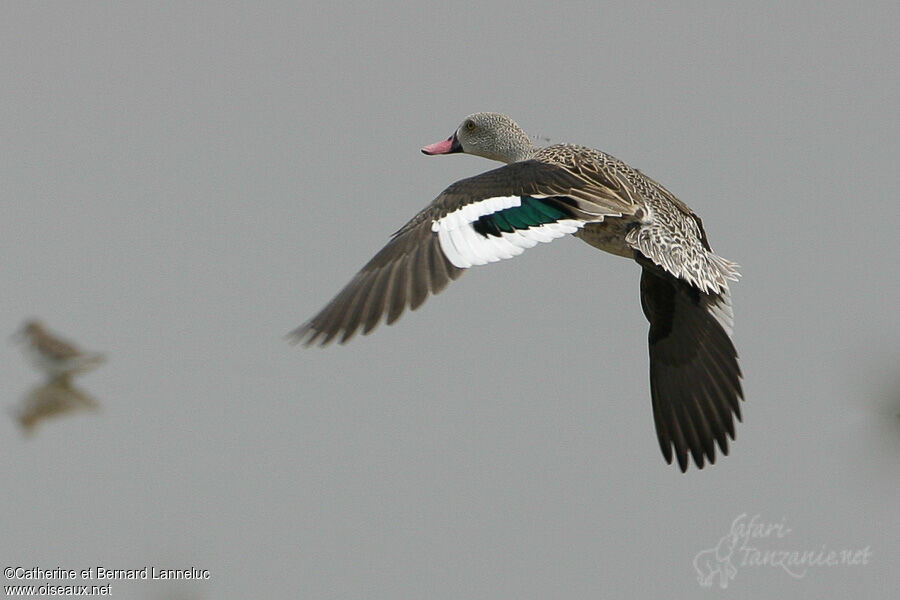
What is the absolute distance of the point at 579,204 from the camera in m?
4.91

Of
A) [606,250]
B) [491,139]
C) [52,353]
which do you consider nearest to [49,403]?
[52,353]

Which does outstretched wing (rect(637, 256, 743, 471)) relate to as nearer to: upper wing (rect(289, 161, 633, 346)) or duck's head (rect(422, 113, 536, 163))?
upper wing (rect(289, 161, 633, 346))

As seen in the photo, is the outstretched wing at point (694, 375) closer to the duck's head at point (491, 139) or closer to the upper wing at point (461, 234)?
the upper wing at point (461, 234)

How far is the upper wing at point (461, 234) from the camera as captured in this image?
4129 mm

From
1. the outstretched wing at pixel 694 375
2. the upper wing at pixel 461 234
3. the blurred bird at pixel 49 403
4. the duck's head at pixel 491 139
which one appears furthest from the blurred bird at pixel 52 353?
the duck's head at pixel 491 139

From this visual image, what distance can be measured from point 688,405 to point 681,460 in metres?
0.29

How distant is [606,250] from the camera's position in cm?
561

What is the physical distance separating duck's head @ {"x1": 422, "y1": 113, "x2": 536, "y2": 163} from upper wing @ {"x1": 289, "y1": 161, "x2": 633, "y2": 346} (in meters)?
1.68

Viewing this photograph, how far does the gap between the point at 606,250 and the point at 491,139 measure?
174 cm

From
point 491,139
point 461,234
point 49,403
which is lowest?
point 49,403

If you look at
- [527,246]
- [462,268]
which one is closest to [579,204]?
[527,246]

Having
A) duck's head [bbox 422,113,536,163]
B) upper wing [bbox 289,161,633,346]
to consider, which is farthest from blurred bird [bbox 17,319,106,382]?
duck's head [bbox 422,113,536,163]

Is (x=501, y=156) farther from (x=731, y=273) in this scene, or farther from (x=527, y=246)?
(x=527, y=246)

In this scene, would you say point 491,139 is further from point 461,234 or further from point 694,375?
point 461,234
